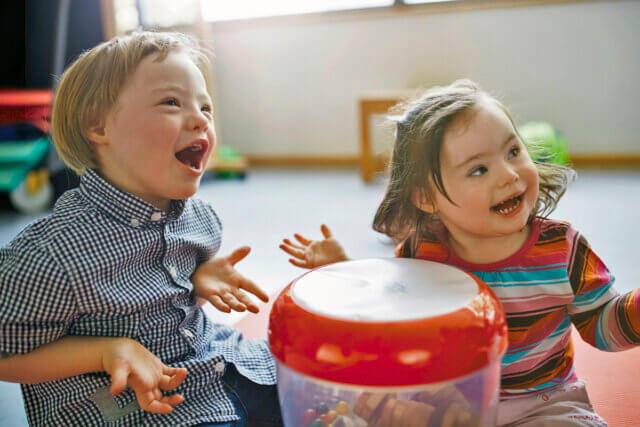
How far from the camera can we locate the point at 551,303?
71 cm

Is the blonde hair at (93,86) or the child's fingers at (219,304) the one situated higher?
the blonde hair at (93,86)

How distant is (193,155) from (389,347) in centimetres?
39

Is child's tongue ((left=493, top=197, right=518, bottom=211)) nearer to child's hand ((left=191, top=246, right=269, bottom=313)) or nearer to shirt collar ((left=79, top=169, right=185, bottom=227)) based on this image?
child's hand ((left=191, top=246, right=269, bottom=313))

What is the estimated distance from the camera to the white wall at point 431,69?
2.66m

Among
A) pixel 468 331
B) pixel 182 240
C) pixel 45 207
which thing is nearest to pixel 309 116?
pixel 45 207

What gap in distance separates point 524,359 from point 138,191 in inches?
21.1

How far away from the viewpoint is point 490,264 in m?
0.73

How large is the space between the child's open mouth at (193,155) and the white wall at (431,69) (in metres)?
2.08

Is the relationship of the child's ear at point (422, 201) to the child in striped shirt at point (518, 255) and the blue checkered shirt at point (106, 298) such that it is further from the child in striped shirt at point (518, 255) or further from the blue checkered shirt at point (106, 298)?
the blue checkered shirt at point (106, 298)

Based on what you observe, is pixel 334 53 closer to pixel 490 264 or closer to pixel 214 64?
pixel 214 64

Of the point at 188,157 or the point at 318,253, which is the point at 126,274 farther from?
the point at 318,253

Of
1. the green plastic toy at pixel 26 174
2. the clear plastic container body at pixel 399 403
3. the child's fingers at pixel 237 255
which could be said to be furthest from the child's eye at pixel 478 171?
the green plastic toy at pixel 26 174

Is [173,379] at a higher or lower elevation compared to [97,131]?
lower

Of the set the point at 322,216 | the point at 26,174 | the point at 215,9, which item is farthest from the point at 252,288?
the point at 215,9
